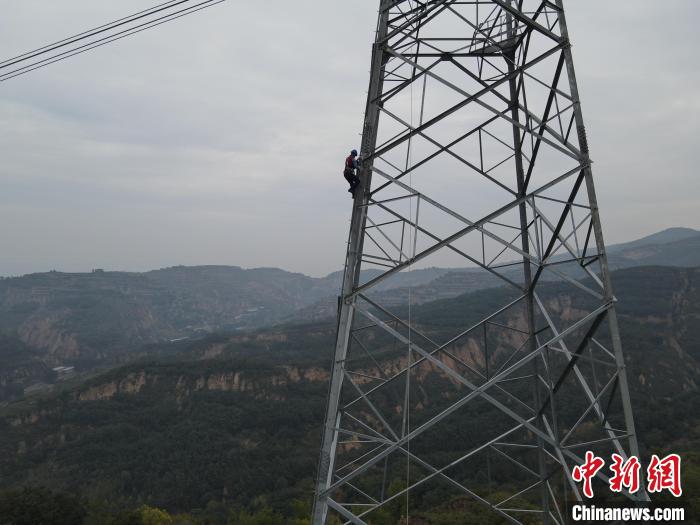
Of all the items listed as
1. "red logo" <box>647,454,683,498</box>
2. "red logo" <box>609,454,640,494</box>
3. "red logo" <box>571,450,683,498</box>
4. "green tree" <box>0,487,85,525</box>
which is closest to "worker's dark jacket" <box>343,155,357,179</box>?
"red logo" <box>571,450,683,498</box>

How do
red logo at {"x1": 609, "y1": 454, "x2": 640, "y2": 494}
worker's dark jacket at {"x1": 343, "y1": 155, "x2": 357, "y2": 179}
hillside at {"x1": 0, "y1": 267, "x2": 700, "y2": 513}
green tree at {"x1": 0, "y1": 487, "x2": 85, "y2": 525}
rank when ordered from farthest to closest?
hillside at {"x1": 0, "y1": 267, "x2": 700, "y2": 513}
green tree at {"x1": 0, "y1": 487, "x2": 85, "y2": 525}
worker's dark jacket at {"x1": 343, "y1": 155, "x2": 357, "y2": 179}
red logo at {"x1": 609, "y1": 454, "x2": 640, "y2": 494}

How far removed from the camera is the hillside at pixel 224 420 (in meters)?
55.2

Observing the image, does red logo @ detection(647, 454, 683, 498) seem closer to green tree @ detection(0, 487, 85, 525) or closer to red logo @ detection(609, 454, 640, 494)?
red logo @ detection(609, 454, 640, 494)

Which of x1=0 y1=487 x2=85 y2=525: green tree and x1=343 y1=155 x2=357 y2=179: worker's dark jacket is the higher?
x1=343 y1=155 x2=357 y2=179: worker's dark jacket

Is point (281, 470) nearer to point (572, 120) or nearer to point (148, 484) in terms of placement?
point (148, 484)

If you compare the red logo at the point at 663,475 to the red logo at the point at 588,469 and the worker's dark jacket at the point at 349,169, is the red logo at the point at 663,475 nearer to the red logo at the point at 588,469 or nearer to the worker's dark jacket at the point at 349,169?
the red logo at the point at 588,469

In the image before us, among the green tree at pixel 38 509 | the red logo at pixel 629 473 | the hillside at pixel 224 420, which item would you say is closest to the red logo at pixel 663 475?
the red logo at pixel 629 473

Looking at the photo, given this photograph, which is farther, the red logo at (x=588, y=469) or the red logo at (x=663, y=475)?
the red logo at (x=663, y=475)

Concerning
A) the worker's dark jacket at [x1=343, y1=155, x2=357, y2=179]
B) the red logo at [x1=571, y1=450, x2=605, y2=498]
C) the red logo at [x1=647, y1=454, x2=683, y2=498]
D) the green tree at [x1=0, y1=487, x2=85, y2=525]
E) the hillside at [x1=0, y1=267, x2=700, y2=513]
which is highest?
the worker's dark jacket at [x1=343, y1=155, x2=357, y2=179]

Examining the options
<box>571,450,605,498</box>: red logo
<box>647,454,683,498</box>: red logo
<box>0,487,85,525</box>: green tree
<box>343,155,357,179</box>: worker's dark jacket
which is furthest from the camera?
<box>0,487,85,525</box>: green tree

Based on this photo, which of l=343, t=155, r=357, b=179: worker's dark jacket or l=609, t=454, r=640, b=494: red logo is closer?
l=609, t=454, r=640, b=494: red logo

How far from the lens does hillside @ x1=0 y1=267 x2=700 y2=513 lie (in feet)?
181

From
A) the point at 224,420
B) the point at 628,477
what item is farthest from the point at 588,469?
the point at 224,420

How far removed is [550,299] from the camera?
112 meters
